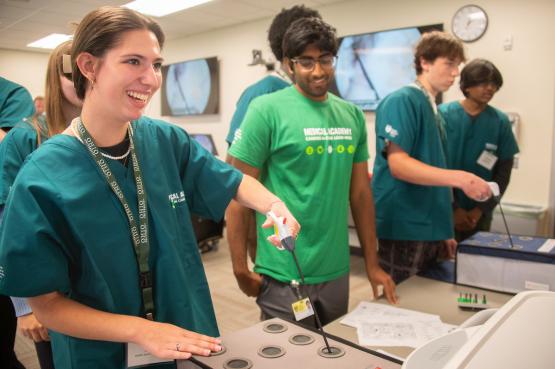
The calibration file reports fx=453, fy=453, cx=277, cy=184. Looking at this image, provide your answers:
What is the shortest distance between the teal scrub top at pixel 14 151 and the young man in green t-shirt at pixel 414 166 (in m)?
1.23

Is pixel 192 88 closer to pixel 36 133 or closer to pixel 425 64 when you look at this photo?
pixel 425 64

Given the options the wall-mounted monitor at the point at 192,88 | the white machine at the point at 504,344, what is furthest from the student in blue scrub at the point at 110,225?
the wall-mounted monitor at the point at 192,88

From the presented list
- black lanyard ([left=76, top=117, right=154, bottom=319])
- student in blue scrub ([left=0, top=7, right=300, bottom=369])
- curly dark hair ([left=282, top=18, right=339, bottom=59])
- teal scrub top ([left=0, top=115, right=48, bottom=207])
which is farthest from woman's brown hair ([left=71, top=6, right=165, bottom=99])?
curly dark hair ([left=282, top=18, right=339, bottom=59])

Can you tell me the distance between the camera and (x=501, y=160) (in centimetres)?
264

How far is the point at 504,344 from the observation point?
0.60 metres

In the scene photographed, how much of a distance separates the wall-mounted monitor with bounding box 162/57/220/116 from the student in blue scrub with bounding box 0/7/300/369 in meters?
5.07

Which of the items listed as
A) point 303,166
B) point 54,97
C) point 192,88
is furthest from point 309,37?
point 192,88

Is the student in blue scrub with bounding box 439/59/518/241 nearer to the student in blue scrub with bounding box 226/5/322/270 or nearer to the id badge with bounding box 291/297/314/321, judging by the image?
the student in blue scrub with bounding box 226/5/322/270

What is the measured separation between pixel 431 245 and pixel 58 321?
4.87 feet

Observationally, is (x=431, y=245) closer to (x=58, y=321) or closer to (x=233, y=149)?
(x=233, y=149)

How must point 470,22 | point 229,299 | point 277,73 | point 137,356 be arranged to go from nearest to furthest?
point 137,356 → point 277,73 → point 229,299 → point 470,22

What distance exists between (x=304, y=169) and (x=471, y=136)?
150 cm

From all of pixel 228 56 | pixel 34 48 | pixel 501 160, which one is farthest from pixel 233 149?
pixel 228 56

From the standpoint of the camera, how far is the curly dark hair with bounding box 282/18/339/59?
58.0 inches
